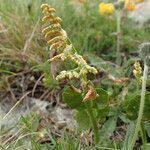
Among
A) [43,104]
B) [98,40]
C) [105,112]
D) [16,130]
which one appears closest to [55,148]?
[105,112]

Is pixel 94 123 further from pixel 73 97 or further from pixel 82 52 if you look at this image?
pixel 82 52

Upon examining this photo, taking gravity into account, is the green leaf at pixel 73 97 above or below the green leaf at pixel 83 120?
above

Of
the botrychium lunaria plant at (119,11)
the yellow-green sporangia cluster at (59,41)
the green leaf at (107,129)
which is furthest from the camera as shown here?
the botrychium lunaria plant at (119,11)

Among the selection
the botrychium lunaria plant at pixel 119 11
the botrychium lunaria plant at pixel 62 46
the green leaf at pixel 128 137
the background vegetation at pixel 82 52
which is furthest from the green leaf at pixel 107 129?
the botrychium lunaria plant at pixel 119 11

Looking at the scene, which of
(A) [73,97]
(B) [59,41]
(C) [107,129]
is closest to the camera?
(B) [59,41]

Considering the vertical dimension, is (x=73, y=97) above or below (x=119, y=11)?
below

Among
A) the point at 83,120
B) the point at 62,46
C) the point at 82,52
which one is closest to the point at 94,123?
the point at 83,120

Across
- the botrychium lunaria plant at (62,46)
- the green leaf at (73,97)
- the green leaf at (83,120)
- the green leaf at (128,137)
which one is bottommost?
the green leaf at (128,137)

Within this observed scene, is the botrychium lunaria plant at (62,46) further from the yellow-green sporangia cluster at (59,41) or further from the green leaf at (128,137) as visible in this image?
the green leaf at (128,137)
